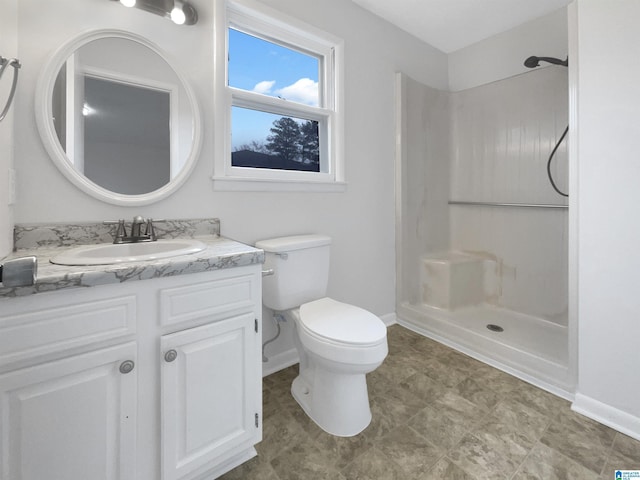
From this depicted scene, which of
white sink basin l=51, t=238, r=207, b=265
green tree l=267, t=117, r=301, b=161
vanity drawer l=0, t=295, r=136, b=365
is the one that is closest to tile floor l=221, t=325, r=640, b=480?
vanity drawer l=0, t=295, r=136, b=365

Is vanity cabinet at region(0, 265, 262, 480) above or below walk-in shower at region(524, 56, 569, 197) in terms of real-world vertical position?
below

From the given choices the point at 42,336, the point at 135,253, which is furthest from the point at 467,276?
the point at 42,336

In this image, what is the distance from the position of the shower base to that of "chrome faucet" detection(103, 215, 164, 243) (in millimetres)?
1889

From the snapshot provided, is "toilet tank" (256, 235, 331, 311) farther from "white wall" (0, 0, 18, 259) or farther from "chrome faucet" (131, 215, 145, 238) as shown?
"white wall" (0, 0, 18, 259)

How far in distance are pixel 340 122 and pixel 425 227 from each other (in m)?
1.24

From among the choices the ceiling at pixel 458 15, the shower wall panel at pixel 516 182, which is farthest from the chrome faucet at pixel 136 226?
the shower wall panel at pixel 516 182

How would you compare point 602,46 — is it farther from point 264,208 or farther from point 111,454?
point 111,454

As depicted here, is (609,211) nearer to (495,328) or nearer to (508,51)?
(495,328)

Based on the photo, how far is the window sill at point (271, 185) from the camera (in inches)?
61.1

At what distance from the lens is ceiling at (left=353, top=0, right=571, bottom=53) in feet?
6.71

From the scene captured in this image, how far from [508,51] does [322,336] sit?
2767 mm

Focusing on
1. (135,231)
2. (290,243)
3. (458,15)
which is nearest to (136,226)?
(135,231)

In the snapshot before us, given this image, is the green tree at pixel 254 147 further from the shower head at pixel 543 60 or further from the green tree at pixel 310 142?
the shower head at pixel 543 60

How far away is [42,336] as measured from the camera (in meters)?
0.74
